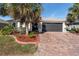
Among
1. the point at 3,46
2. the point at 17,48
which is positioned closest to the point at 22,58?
the point at 17,48

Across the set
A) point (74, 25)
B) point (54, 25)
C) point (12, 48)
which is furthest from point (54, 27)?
point (12, 48)

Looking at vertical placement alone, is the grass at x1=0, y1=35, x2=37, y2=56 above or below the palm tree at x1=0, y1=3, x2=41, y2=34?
below

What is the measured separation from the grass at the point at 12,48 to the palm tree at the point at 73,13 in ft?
16.3

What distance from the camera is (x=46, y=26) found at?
18.6 meters

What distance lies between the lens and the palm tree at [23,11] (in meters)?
14.5

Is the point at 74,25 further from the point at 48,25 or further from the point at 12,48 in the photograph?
the point at 12,48

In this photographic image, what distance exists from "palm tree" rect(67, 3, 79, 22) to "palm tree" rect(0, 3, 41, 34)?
2893mm

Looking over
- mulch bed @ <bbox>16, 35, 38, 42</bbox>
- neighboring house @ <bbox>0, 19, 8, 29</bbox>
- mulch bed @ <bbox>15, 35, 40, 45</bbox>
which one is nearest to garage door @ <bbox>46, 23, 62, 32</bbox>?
mulch bed @ <bbox>15, 35, 40, 45</bbox>

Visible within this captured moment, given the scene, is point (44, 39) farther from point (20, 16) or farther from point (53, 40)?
point (20, 16)

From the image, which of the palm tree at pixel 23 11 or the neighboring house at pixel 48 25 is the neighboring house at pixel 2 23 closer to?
the neighboring house at pixel 48 25

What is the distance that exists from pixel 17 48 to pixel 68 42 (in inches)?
155

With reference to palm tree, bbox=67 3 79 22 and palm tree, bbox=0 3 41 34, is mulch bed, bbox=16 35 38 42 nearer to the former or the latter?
palm tree, bbox=0 3 41 34

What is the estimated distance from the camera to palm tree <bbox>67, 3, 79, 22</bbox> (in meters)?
17.1

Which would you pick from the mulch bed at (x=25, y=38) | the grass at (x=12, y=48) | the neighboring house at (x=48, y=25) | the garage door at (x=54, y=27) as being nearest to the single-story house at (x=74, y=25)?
the neighboring house at (x=48, y=25)
